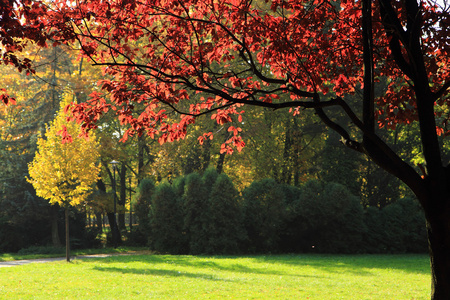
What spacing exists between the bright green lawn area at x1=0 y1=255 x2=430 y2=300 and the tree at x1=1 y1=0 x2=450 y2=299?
5135mm

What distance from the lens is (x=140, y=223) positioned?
23.5m

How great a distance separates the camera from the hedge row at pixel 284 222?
20.5 m

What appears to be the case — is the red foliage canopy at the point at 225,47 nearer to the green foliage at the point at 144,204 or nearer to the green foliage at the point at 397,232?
the green foliage at the point at 397,232

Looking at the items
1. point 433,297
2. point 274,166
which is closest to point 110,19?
point 433,297

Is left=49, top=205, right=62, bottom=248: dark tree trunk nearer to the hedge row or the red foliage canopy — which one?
the hedge row

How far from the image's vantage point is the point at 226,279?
12.2m

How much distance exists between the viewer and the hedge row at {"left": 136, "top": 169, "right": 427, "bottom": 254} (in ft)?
67.1

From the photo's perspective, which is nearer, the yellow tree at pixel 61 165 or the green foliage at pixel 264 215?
the yellow tree at pixel 61 165

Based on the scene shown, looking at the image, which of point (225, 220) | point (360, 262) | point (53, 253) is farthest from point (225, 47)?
point (53, 253)

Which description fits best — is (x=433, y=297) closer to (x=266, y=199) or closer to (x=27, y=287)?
(x=27, y=287)

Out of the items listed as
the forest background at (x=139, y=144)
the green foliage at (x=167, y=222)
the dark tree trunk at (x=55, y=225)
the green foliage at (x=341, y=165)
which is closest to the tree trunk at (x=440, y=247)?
the green foliage at (x=167, y=222)

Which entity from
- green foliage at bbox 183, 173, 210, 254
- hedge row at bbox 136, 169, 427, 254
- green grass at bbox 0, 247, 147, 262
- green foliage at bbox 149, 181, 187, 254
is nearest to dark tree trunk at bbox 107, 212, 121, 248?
green grass at bbox 0, 247, 147, 262

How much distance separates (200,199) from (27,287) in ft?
35.5

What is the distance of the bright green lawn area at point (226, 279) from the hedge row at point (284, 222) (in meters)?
3.02
